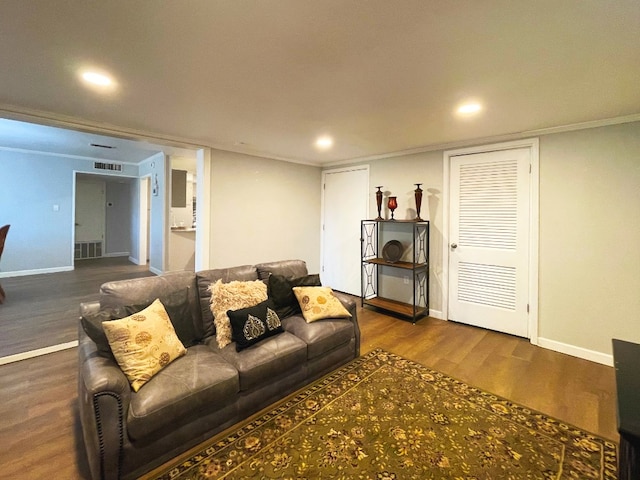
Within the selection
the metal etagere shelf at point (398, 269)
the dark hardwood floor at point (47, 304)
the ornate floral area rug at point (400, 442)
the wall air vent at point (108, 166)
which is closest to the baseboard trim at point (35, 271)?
the dark hardwood floor at point (47, 304)

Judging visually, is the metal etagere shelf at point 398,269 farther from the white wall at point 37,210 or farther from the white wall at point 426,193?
the white wall at point 37,210

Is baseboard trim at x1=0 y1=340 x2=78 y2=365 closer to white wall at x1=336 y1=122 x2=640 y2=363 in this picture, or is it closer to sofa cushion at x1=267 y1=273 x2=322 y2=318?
sofa cushion at x1=267 y1=273 x2=322 y2=318

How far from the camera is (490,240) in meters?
3.44

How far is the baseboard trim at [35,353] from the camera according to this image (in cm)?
260

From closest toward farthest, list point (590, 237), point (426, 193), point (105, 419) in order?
1. point (105, 419)
2. point (590, 237)
3. point (426, 193)

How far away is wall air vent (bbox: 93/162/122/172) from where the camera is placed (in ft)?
21.3

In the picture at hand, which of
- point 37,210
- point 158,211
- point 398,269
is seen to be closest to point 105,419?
point 398,269

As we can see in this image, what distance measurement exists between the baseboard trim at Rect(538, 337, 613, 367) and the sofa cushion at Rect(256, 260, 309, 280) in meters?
2.66

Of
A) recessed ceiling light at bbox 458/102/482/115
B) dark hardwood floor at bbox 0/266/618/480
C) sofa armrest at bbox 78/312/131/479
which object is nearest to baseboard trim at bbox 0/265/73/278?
dark hardwood floor at bbox 0/266/618/480

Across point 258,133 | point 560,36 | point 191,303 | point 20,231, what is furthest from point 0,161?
point 560,36

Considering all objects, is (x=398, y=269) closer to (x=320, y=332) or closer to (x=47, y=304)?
(x=320, y=332)

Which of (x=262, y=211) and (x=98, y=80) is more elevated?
(x=98, y=80)

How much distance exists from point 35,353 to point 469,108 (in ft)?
14.8

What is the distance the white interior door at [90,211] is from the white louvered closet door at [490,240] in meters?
9.09
